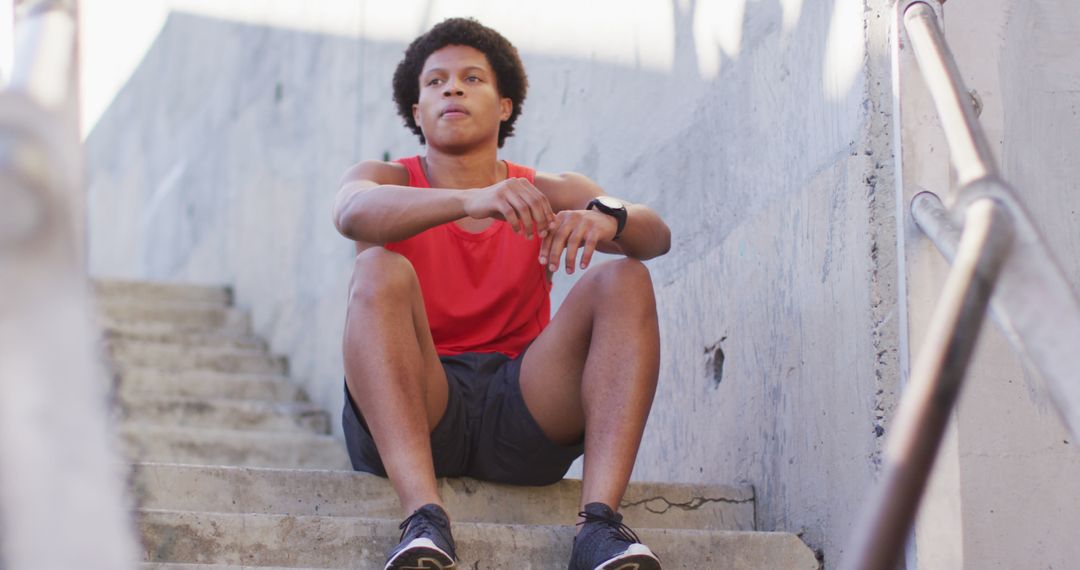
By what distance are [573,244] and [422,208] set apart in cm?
28

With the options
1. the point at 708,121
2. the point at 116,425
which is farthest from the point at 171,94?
the point at 116,425

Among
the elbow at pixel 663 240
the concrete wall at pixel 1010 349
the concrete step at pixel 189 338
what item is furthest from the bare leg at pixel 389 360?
the concrete step at pixel 189 338

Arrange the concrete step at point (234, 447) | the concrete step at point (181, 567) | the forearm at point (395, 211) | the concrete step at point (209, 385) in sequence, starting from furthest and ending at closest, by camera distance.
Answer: the concrete step at point (209, 385) → the concrete step at point (234, 447) → the forearm at point (395, 211) → the concrete step at point (181, 567)

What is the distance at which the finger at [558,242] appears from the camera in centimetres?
216

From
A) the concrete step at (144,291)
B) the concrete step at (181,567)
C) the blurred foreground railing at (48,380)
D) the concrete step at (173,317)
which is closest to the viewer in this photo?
the blurred foreground railing at (48,380)

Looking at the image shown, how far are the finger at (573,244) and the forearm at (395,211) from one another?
0.19 metres

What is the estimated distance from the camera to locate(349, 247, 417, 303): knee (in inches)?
86.0

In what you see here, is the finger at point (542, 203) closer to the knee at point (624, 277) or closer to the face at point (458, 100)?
the knee at point (624, 277)

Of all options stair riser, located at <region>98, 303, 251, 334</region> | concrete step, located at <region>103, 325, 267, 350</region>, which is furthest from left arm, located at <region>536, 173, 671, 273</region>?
stair riser, located at <region>98, 303, 251, 334</region>

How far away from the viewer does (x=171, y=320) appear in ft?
18.8

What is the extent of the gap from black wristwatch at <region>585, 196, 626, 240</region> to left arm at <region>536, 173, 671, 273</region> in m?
0.01

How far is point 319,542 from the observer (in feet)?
6.97

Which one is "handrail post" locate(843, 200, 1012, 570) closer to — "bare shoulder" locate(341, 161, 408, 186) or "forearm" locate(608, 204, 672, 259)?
"forearm" locate(608, 204, 672, 259)

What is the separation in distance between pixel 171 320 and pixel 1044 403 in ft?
14.1
